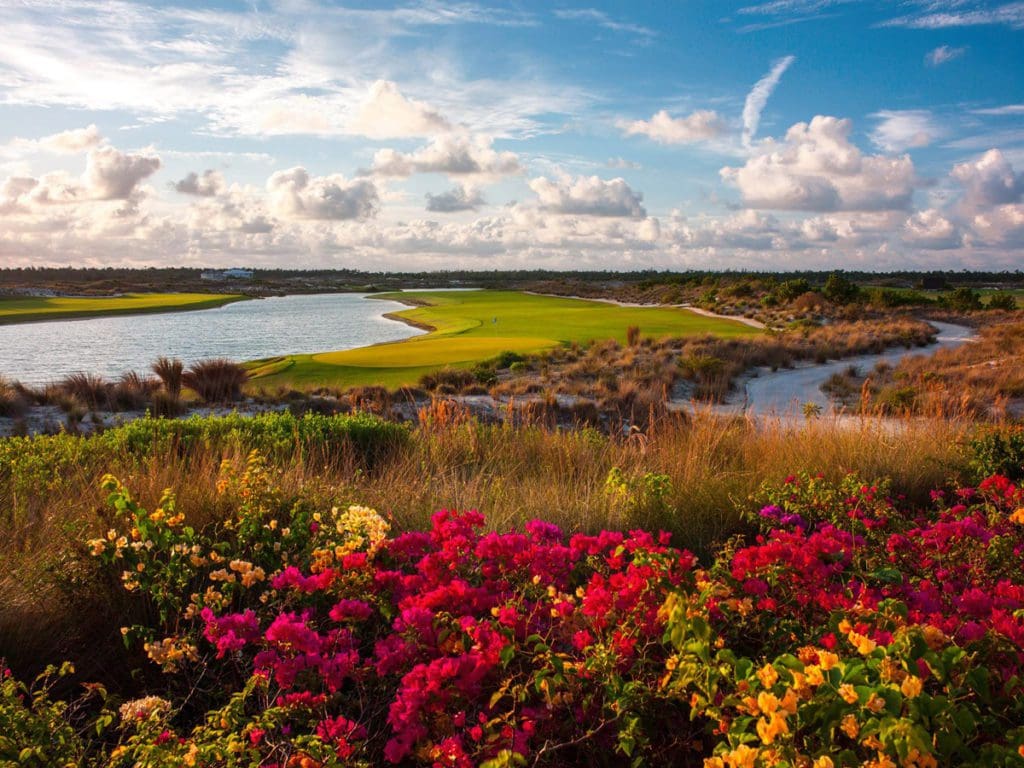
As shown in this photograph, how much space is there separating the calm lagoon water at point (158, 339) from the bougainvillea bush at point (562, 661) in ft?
52.8

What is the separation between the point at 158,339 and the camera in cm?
3172

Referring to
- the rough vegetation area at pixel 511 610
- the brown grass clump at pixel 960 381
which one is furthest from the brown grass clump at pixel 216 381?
the brown grass clump at pixel 960 381

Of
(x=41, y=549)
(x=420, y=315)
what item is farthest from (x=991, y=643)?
(x=420, y=315)

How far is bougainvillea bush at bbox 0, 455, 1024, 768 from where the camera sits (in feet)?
5.96

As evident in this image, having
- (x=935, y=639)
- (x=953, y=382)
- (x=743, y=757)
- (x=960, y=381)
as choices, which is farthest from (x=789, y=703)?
(x=960, y=381)

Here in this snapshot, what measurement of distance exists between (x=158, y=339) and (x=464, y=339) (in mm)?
13599

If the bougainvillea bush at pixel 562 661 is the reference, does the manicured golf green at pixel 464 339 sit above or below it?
below

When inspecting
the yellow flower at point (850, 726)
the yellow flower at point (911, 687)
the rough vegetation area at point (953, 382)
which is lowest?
the rough vegetation area at point (953, 382)

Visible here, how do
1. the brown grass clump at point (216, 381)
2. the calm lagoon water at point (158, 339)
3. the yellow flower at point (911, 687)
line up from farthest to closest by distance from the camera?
the calm lagoon water at point (158, 339) < the brown grass clump at point (216, 381) < the yellow flower at point (911, 687)

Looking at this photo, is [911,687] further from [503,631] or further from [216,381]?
[216,381]

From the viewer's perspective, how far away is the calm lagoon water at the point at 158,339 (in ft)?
74.0

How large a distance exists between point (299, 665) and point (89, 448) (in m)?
5.22

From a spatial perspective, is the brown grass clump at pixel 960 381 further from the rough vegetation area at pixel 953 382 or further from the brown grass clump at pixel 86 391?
the brown grass clump at pixel 86 391

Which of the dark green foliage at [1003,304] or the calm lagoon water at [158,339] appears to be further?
the dark green foliage at [1003,304]
